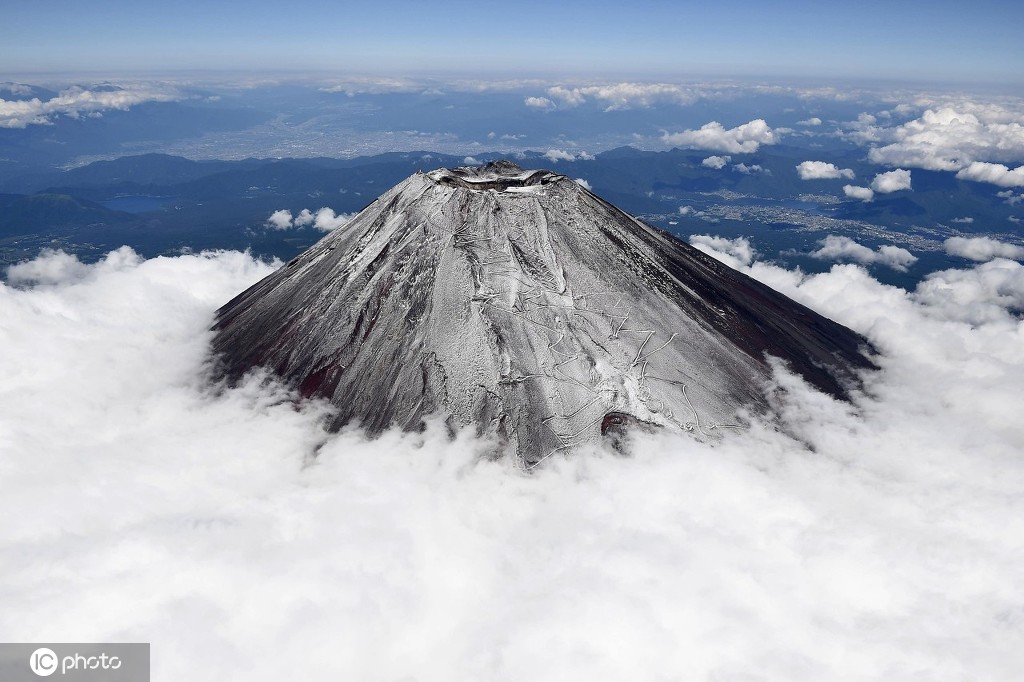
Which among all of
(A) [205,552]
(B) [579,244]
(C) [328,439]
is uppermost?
(B) [579,244]

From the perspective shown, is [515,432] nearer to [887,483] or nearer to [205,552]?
[205,552]

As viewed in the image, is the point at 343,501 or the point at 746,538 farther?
the point at 343,501

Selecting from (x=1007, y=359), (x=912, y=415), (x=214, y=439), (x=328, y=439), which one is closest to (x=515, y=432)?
(x=328, y=439)

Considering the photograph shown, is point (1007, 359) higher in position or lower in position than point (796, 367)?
lower

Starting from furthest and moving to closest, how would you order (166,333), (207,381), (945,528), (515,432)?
(166,333) < (207,381) < (515,432) < (945,528)

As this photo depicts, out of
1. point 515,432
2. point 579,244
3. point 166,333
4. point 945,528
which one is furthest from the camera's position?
point 166,333

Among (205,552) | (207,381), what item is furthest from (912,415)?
(207,381)
